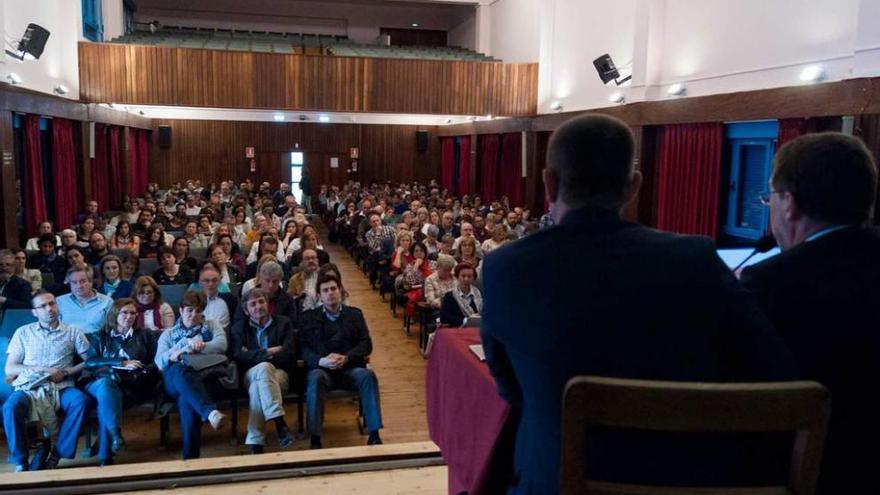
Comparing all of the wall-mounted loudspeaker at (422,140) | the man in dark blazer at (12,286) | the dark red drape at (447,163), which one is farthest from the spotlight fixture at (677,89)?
the wall-mounted loudspeaker at (422,140)

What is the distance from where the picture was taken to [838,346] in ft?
3.93

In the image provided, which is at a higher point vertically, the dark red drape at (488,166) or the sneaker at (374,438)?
the dark red drape at (488,166)

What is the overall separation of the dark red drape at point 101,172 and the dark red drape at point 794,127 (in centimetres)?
1078

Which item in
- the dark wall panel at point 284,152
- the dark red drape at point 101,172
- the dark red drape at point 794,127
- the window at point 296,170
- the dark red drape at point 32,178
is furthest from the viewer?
the window at point 296,170

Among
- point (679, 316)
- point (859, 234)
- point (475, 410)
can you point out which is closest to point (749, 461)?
point (679, 316)

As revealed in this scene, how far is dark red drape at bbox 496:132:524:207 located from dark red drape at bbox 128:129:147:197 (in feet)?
25.9

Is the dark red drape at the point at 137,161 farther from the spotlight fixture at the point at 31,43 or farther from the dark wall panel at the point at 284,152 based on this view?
the spotlight fixture at the point at 31,43

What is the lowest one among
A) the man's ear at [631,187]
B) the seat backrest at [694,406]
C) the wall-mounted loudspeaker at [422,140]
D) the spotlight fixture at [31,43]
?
the seat backrest at [694,406]

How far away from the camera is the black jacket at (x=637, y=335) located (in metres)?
1.07

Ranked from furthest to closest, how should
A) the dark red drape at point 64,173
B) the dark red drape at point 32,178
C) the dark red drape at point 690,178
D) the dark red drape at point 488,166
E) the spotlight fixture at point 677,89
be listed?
1. the dark red drape at point 488,166
2. the dark red drape at point 64,173
3. the dark red drape at point 32,178
4. the spotlight fixture at point 677,89
5. the dark red drape at point 690,178

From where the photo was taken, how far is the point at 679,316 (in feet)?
3.57

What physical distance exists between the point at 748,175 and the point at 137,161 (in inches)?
556

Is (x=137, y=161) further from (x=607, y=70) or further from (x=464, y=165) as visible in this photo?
(x=607, y=70)

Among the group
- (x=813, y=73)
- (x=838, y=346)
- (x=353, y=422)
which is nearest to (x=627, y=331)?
(x=838, y=346)
